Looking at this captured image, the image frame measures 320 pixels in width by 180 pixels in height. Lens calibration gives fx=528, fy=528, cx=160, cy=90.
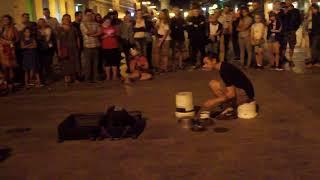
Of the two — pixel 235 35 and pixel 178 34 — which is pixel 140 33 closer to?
pixel 178 34

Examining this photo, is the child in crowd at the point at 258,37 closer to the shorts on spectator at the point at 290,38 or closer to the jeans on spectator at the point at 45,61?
the shorts on spectator at the point at 290,38

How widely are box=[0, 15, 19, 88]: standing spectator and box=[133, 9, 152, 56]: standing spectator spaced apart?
3.20 meters

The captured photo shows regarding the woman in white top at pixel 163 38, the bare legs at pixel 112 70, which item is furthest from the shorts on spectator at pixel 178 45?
the bare legs at pixel 112 70

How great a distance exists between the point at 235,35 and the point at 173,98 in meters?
5.70

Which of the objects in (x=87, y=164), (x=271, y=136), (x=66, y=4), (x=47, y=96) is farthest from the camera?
(x=66, y=4)

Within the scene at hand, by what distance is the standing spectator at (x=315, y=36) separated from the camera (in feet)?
46.2

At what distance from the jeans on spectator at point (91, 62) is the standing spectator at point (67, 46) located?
339mm

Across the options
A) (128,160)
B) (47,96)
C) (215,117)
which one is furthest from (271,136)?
(47,96)

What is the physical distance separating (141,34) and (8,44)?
3588 millimetres

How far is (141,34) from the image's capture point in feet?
47.5

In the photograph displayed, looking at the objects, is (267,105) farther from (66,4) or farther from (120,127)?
(66,4)

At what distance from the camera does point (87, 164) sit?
662 centimetres

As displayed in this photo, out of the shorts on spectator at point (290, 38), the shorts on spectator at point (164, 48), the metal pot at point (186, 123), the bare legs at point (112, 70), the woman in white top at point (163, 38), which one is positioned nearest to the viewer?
the metal pot at point (186, 123)

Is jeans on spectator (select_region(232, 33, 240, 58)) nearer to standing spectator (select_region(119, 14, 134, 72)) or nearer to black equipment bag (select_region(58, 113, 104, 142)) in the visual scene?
standing spectator (select_region(119, 14, 134, 72))
